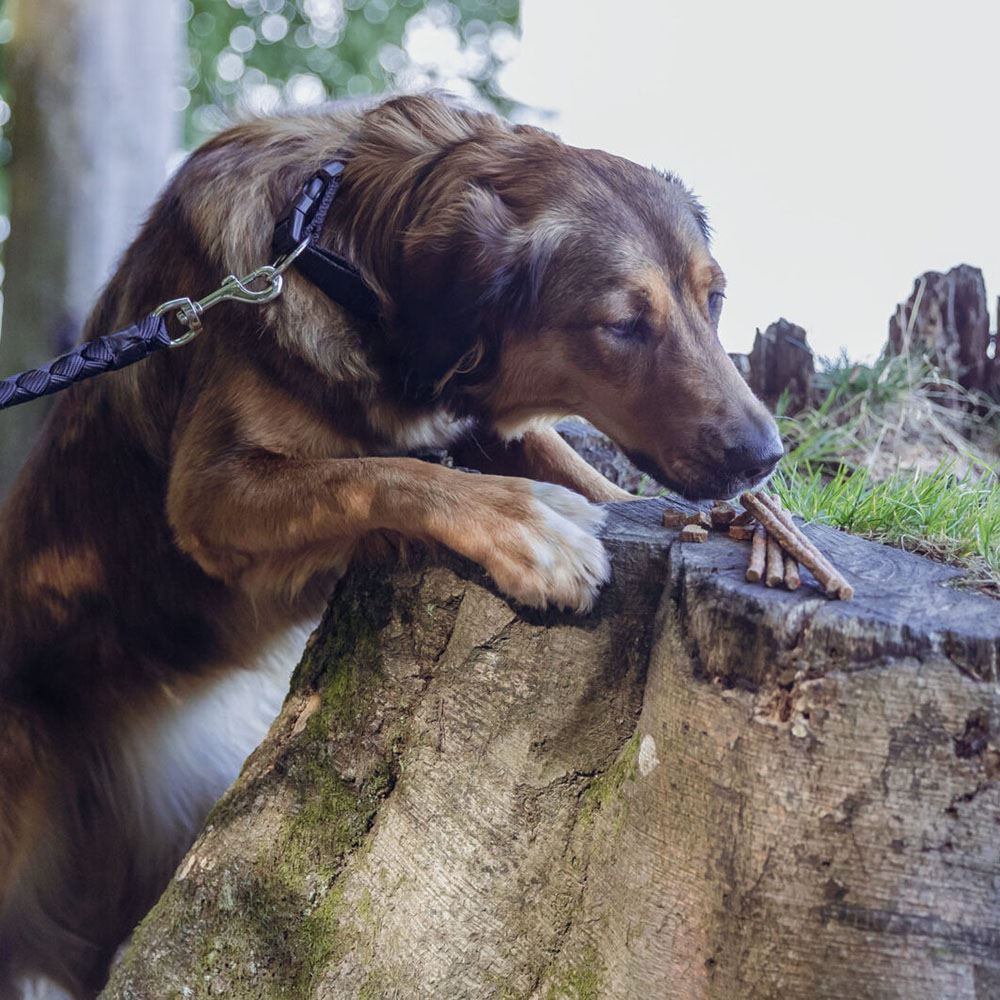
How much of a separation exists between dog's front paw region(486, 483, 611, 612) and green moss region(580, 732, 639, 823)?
0.26 meters

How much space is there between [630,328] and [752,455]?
0.37m

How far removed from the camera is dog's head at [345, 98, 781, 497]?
213cm

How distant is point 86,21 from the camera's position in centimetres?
428

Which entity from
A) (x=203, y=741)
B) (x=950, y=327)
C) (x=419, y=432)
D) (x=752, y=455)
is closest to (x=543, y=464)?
(x=419, y=432)

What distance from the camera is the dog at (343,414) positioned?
2.10 m

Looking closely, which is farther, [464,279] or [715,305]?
[715,305]

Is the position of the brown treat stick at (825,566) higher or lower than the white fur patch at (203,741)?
higher

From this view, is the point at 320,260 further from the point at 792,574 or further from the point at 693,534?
the point at 792,574

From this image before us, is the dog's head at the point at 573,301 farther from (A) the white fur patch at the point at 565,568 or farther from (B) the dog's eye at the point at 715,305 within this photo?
(A) the white fur patch at the point at 565,568

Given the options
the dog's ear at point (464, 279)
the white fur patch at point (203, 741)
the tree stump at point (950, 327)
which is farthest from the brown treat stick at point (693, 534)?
the tree stump at point (950, 327)

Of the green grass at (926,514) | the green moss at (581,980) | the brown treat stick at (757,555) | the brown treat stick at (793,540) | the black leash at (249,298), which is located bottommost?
the green moss at (581,980)

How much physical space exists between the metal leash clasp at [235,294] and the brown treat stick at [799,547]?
1.01 m

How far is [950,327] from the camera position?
4328 mm

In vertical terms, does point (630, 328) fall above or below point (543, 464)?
above
